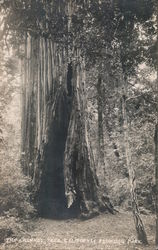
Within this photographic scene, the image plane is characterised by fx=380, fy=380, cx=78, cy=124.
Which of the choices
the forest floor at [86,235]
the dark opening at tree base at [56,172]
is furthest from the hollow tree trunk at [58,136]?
the forest floor at [86,235]

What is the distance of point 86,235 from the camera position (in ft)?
20.5

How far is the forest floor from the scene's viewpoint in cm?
571

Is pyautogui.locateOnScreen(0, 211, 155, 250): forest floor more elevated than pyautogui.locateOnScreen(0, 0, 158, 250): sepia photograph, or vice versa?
pyautogui.locateOnScreen(0, 0, 158, 250): sepia photograph

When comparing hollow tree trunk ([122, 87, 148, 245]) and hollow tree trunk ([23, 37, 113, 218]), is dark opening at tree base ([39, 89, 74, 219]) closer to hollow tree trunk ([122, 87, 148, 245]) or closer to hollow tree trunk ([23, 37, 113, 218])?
hollow tree trunk ([23, 37, 113, 218])

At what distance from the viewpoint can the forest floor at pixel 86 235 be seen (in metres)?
5.71

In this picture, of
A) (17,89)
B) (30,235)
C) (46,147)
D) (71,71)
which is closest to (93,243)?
(30,235)

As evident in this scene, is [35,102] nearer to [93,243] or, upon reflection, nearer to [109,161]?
[109,161]

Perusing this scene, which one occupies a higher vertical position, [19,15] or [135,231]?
[19,15]

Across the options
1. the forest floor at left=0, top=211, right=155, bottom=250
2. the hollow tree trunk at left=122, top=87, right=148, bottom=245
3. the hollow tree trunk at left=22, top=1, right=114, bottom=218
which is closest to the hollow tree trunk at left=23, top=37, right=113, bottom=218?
the hollow tree trunk at left=22, top=1, right=114, bottom=218

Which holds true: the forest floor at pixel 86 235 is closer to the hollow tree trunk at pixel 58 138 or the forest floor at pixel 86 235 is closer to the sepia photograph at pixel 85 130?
the sepia photograph at pixel 85 130

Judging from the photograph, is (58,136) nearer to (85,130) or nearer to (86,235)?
(85,130)

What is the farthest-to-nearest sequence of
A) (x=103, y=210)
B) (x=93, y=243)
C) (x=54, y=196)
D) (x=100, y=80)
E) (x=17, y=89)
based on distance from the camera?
(x=17, y=89) → (x=100, y=80) → (x=54, y=196) → (x=103, y=210) → (x=93, y=243)

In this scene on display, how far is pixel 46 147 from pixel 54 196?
1.00 meters

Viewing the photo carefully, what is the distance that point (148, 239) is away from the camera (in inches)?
229
